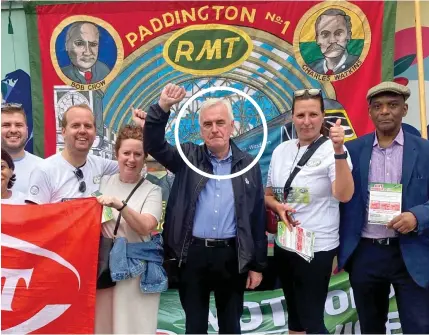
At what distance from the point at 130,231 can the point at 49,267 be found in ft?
1.80

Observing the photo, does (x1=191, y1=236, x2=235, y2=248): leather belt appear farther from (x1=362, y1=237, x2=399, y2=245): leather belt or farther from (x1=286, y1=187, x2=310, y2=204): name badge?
(x1=362, y1=237, x2=399, y2=245): leather belt

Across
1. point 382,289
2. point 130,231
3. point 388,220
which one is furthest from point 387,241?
point 130,231

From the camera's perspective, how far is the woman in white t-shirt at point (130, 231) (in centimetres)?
314

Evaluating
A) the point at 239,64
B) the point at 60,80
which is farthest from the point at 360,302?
the point at 60,80

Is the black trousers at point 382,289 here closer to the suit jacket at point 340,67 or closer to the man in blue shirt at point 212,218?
the man in blue shirt at point 212,218

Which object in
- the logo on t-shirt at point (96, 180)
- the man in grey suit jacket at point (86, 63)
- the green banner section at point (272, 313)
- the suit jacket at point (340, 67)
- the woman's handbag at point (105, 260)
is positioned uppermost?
the man in grey suit jacket at point (86, 63)

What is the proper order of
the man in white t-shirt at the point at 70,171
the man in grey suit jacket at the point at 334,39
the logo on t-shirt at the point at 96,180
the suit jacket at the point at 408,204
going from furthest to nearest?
1. the man in grey suit jacket at the point at 334,39
2. the logo on t-shirt at the point at 96,180
3. the man in white t-shirt at the point at 70,171
4. the suit jacket at the point at 408,204

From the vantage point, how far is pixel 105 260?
125 inches

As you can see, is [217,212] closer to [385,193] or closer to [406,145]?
[385,193]

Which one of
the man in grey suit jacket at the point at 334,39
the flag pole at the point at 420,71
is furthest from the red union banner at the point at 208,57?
the flag pole at the point at 420,71

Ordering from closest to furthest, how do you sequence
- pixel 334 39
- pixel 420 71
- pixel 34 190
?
1. pixel 34 190
2. pixel 420 71
3. pixel 334 39

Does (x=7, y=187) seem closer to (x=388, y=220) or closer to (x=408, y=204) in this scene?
(x=388, y=220)

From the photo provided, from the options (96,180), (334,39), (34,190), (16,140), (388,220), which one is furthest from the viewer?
(334,39)

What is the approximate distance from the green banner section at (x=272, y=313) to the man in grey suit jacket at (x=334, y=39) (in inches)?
73.2
